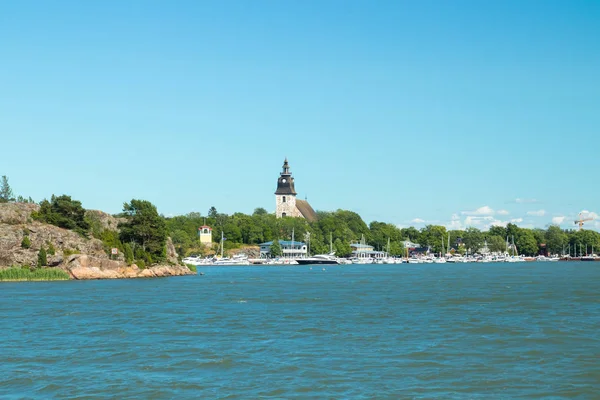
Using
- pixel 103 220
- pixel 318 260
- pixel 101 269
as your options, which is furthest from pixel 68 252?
pixel 318 260

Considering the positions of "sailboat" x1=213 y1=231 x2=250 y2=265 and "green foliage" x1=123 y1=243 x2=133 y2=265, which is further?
"sailboat" x1=213 y1=231 x2=250 y2=265

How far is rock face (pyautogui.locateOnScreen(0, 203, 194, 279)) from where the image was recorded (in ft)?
265

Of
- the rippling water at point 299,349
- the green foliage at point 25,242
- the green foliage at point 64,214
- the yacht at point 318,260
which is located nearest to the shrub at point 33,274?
the green foliage at point 25,242

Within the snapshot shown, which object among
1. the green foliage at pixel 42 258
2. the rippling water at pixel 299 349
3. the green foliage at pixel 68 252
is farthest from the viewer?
the green foliage at pixel 68 252

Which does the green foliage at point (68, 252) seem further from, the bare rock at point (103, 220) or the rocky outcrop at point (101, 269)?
the bare rock at point (103, 220)

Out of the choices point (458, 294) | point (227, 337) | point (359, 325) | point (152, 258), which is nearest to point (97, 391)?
point (227, 337)

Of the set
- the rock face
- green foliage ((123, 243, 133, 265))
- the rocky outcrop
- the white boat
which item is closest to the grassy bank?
the rock face

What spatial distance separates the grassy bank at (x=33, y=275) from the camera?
79.8 m

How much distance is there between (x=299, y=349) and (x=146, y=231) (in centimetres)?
6788

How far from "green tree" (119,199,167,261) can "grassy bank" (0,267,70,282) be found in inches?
527

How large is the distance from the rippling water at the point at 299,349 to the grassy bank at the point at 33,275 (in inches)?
955

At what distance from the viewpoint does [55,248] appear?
8375 cm

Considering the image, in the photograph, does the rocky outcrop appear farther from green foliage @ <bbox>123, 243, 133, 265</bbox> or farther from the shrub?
the shrub

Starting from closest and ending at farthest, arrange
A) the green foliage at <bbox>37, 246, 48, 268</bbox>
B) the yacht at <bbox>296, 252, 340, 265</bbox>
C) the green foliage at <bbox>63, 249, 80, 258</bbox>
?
the green foliage at <bbox>37, 246, 48, 268</bbox> → the green foliage at <bbox>63, 249, 80, 258</bbox> → the yacht at <bbox>296, 252, 340, 265</bbox>
